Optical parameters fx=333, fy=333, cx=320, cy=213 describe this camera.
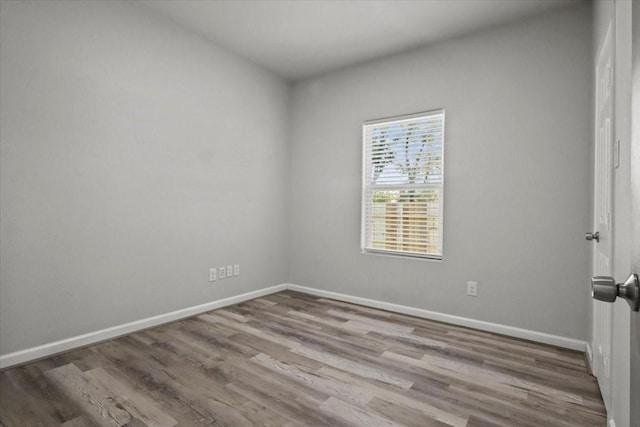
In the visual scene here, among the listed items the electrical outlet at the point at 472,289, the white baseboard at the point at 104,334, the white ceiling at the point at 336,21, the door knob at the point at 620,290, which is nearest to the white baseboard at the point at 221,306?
the white baseboard at the point at 104,334

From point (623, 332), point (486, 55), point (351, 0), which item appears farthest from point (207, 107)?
point (623, 332)

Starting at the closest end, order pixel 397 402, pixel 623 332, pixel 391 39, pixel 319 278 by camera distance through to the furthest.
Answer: pixel 623 332 < pixel 397 402 < pixel 391 39 < pixel 319 278

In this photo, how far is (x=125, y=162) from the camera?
2.81 meters

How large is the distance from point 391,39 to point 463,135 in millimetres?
1187

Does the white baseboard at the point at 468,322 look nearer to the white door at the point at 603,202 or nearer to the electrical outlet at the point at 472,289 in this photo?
the electrical outlet at the point at 472,289

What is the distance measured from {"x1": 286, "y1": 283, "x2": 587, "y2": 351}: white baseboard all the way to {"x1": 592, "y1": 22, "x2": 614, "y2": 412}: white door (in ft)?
1.39

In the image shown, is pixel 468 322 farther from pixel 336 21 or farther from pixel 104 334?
pixel 104 334

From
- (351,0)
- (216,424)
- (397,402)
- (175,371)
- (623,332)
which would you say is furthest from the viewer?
(351,0)

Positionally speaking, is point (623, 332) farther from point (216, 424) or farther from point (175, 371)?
point (175, 371)

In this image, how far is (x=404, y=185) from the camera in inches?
140

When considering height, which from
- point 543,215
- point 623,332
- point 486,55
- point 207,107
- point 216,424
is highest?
point 486,55

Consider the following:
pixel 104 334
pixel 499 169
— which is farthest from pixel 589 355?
pixel 104 334

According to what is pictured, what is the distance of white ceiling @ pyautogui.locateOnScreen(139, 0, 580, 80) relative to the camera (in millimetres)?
2783

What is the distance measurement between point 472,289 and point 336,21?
2.76 m
